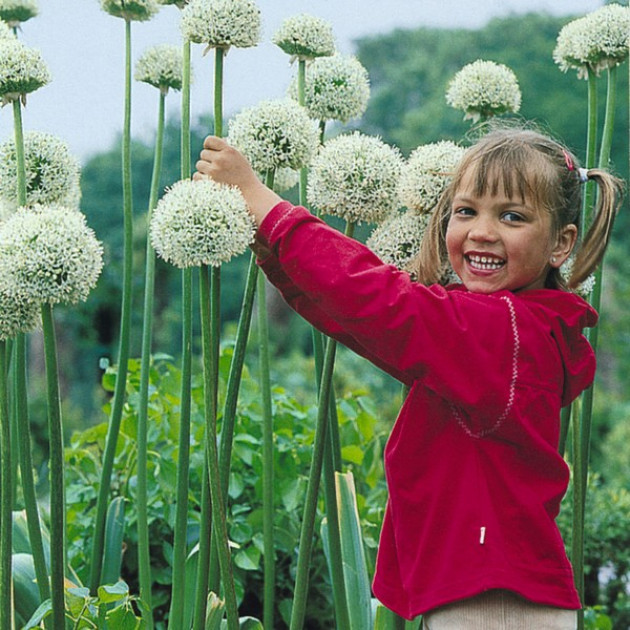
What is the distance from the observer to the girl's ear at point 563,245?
6.75 ft

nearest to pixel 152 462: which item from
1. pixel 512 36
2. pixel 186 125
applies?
pixel 186 125

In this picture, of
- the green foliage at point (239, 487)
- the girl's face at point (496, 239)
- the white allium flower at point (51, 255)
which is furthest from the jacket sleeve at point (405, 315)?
the green foliage at point (239, 487)

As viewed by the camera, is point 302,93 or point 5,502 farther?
point 302,93

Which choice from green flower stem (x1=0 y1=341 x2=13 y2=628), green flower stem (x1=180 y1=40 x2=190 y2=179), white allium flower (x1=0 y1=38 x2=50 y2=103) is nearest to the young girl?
green flower stem (x1=180 y1=40 x2=190 y2=179)

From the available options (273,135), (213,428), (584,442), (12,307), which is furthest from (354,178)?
(584,442)

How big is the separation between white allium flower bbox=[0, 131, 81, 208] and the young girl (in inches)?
20.0

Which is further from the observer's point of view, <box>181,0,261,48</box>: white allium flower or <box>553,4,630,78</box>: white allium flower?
<box>553,4,630,78</box>: white allium flower

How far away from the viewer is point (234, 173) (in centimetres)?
190

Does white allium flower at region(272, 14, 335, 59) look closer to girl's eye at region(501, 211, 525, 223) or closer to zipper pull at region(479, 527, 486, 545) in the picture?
girl's eye at region(501, 211, 525, 223)

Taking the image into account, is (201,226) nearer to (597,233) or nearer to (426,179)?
(426,179)

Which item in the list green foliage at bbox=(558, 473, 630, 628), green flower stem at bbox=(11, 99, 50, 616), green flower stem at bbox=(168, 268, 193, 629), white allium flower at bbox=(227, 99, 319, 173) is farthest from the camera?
green foliage at bbox=(558, 473, 630, 628)

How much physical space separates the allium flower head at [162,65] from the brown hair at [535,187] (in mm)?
828

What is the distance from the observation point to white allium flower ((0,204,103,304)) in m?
1.82

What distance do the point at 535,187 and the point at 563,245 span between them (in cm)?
16
